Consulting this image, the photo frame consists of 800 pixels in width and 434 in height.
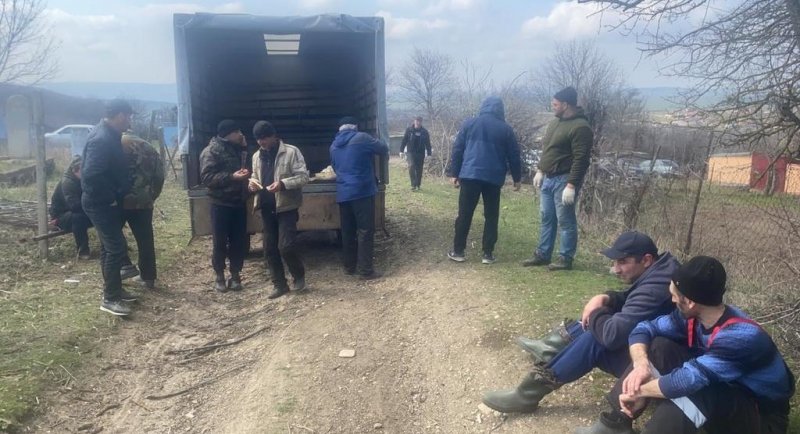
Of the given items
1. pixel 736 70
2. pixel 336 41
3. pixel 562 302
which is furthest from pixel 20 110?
pixel 736 70

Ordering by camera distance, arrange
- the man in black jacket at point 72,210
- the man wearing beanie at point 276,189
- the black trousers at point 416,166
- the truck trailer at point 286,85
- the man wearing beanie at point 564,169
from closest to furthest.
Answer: the man wearing beanie at point 564,169 < the man wearing beanie at point 276,189 < the man in black jacket at point 72,210 < the truck trailer at point 286,85 < the black trousers at point 416,166

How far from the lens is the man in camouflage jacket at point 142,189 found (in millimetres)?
5680

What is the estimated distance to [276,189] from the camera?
572 centimetres

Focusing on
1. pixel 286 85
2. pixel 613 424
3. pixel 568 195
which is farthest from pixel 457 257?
pixel 286 85

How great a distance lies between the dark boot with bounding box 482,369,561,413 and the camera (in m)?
3.36

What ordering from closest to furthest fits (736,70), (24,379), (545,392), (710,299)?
(710,299) < (545,392) < (24,379) < (736,70)

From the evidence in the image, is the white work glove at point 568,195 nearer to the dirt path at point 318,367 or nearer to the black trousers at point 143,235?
the dirt path at point 318,367

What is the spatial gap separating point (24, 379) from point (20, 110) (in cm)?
525

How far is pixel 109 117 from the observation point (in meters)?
5.33

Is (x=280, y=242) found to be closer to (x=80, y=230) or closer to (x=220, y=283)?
(x=220, y=283)

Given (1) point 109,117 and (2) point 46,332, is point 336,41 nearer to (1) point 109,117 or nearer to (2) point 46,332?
(1) point 109,117

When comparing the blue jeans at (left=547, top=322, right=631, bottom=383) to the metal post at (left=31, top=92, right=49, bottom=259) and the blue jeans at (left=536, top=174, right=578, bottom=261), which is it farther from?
the metal post at (left=31, top=92, right=49, bottom=259)

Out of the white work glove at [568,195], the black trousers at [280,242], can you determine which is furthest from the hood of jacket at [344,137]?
the white work glove at [568,195]

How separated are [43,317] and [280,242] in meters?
2.06
